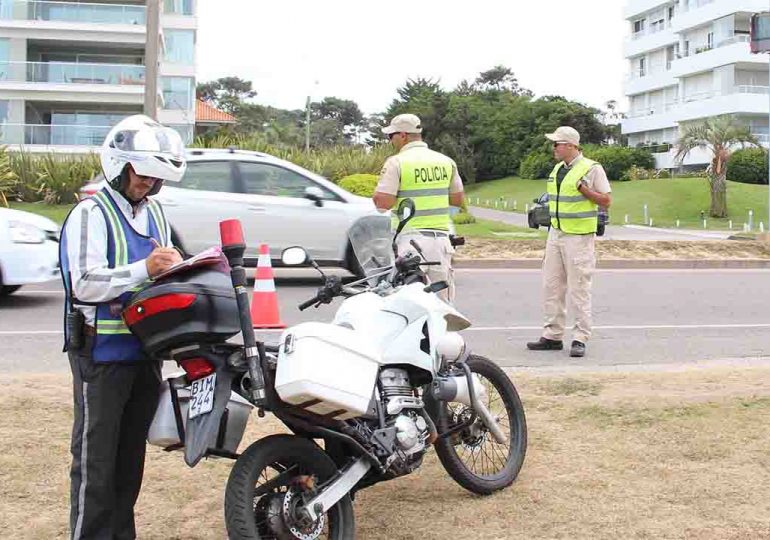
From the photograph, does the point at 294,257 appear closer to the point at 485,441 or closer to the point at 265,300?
the point at 485,441

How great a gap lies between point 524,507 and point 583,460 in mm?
761

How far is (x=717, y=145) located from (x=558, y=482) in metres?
35.4

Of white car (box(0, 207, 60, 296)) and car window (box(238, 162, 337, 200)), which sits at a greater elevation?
car window (box(238, 162, 337, 200))

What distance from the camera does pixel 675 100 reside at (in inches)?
2640

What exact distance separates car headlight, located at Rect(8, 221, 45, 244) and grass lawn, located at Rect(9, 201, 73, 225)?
34.8 feet

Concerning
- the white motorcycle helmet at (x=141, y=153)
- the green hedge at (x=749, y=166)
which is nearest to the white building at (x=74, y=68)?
the green hedge at (x=749, y=166)

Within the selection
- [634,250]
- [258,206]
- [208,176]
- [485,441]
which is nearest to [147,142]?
[485,441]

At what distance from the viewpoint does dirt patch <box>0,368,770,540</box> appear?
4137 millimetres

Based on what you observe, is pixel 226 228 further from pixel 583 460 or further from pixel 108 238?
pixel 583 460

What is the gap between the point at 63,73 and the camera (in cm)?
4466

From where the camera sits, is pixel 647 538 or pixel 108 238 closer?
pixel 108 238

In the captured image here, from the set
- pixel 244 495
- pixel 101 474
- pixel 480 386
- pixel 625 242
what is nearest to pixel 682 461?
pixel 480 386

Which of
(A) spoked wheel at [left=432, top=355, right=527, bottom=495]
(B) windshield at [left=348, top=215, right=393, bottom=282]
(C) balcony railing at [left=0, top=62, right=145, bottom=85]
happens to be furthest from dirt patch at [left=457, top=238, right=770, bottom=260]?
(C) balcony railing at [left=0, top=62, right=145, bottom=85]

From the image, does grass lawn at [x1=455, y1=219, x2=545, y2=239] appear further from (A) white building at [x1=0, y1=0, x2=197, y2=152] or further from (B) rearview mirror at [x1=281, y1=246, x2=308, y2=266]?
(A) white building at [x1=0, y1=0, x2=197, y2=152]
